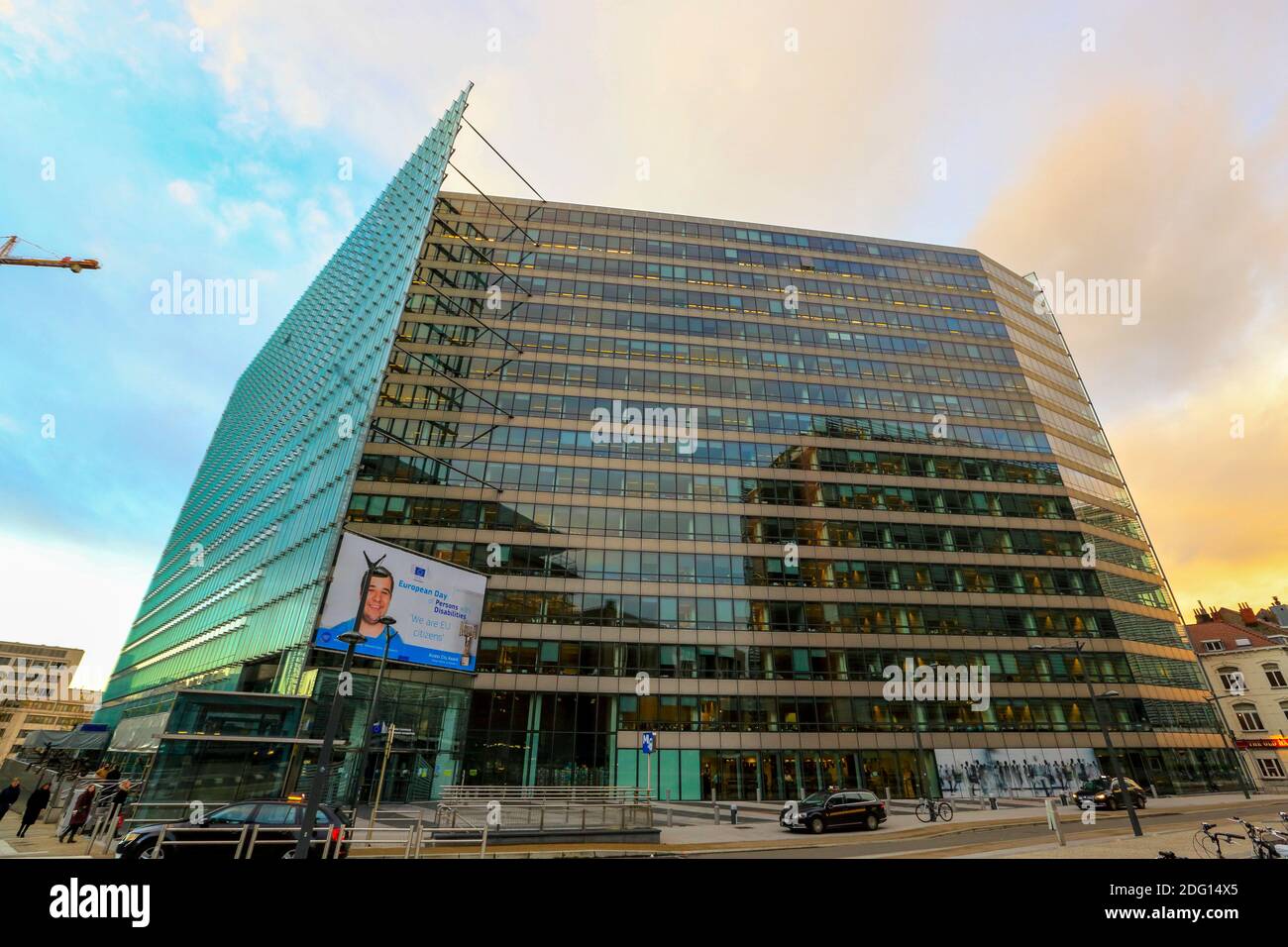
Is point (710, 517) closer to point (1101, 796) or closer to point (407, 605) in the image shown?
point (407, 605)

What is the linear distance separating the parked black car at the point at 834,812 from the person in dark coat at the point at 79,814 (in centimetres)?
2354

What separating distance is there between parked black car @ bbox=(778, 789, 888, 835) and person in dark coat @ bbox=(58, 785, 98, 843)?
2354cm

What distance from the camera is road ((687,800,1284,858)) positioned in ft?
58.3

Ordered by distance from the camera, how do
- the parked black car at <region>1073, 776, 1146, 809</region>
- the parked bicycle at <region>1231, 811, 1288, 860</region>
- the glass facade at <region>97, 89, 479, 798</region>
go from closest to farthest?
1. the parked bicycle at <region>1231, 811, 1288, 860</region>
2. the parked black car at <region>1073, 776, 1146, 809</region>
3. the glass facade at <region>97, 89, 479, 798</region>

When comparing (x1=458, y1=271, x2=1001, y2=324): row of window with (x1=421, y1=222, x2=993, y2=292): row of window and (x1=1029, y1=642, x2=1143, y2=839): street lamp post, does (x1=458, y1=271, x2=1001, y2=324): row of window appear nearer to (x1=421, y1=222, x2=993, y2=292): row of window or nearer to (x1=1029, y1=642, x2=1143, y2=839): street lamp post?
(x1=421, y1=222, x2=993, y2=292): row of window

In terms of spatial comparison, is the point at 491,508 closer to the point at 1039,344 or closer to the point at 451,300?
the point at 451,300

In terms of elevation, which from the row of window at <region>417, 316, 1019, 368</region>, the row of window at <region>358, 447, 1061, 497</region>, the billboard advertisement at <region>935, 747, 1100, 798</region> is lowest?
the billboard advertisement at <region>935, 747, 1100, 798</region>

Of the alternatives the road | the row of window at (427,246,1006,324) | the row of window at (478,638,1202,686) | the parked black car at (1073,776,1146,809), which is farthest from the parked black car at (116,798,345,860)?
the row of window at (427,246,1006,324)

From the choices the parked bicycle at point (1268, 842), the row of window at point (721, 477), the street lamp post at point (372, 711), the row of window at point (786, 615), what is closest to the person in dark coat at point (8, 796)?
the street lamp post at point (372, 711)

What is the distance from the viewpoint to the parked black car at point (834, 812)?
23.3m

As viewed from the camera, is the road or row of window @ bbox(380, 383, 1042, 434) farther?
row of window @ bbox(380, 383, 1042, 434)

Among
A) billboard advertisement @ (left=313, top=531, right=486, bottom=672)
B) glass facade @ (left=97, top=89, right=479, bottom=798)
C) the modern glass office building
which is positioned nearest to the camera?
billboard advertisement @ (left=313, top=531, right=486, bottom=672)
